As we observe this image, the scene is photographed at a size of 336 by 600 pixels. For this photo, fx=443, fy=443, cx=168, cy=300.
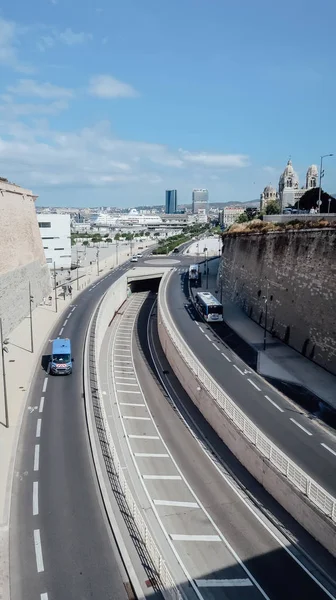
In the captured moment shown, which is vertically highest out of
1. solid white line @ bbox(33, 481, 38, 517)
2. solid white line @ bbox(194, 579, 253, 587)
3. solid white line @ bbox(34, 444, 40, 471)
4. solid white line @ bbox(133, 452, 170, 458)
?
solid white line @ bbox(34, 444, 40, 471)

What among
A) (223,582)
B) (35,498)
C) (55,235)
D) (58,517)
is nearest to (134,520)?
(58,517)

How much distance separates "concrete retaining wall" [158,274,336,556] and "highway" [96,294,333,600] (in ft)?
2.21

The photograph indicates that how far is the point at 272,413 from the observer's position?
19.8 m

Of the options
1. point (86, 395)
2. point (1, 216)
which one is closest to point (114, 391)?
point (86, 395)

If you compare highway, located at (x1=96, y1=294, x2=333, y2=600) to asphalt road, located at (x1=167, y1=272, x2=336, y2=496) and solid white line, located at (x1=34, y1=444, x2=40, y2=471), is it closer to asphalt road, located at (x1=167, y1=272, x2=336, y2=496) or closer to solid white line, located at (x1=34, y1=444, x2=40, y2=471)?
asphalt road, located at (x1=167, y1=272, x2=336, y2=496)

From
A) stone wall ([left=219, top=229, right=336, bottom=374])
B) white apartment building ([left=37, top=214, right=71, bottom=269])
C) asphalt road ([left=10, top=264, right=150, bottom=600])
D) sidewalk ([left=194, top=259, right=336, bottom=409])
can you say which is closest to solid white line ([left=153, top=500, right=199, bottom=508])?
asphalt road ([left=10, top=264, right=150, bottom=600])

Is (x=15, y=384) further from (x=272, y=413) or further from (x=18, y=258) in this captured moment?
(x=18, y=258)

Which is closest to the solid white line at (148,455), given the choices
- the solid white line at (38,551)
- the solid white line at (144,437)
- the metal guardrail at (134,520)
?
the solid white line at (144,437)

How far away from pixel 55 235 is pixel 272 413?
58267 mm

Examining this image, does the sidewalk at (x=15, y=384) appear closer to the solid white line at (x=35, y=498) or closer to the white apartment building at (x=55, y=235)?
the solid white line at (x=35, y=498)

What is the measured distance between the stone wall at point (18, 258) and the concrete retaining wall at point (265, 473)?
16.2 meters

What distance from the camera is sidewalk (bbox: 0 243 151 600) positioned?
492 inches

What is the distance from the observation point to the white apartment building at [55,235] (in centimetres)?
7025

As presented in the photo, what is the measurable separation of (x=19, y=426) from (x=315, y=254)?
64.6 feet
